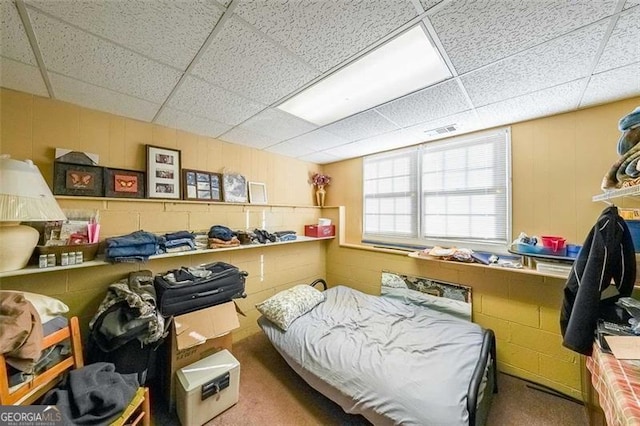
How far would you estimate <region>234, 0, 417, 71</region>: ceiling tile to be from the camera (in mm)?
953

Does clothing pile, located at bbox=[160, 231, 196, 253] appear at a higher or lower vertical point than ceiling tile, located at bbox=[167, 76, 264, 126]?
lower

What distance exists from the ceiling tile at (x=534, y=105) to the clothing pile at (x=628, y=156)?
469mm

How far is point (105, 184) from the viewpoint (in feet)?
6.10

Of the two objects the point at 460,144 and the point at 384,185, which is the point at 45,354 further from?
the point at 460,144

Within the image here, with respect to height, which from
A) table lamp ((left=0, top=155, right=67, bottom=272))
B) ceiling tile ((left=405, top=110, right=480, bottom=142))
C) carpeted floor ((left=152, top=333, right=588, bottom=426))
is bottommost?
carpeted floor ((left=152, top=333, right=588, bottom=426))

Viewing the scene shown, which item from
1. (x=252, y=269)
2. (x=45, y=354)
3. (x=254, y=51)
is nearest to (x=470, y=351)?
(x=252, y=269)

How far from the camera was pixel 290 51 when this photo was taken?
4.01 feet

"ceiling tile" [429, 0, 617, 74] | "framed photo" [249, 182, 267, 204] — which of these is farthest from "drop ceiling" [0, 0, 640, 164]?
"framed photo" [249, 182, 267, 204]

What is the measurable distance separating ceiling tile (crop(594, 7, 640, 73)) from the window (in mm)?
937

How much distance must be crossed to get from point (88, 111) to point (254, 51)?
1.67m

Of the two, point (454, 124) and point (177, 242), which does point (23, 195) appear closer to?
point (177, 242)

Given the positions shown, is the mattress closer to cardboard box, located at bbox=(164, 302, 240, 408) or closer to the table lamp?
cardboard box, located at bbox=(164, 302, 240, 408)

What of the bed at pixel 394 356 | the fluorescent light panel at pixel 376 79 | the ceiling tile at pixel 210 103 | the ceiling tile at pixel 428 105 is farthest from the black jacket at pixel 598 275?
the ceiling tile at pixel 210 103

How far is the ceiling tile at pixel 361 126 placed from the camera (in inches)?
81.1
